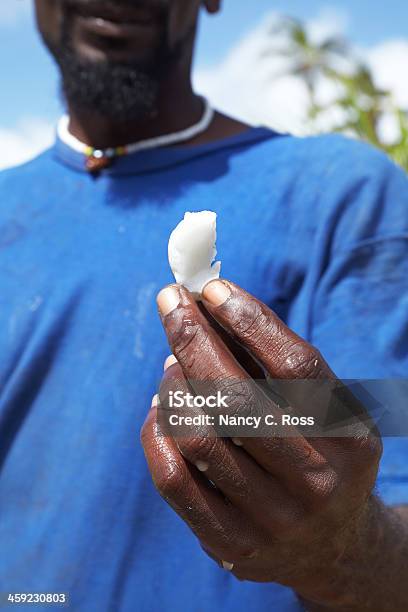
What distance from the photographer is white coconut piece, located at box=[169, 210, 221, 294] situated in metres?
1.06

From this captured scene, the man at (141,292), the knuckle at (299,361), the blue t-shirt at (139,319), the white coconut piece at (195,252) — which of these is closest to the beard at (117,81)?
the man at (141,292)

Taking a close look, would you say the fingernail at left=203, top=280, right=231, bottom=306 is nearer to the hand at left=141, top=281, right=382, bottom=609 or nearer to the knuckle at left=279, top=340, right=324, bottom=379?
the hand at left=141, top=281, right=382, bottom=609

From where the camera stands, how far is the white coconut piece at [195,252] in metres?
1.06

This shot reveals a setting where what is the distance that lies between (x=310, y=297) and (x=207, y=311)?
65cm

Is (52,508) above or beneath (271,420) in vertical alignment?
beneath

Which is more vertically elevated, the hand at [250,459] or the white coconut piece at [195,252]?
the white coconut piece at [195,252]

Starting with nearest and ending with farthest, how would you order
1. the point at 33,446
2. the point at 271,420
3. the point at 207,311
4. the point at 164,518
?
the point at 271,420 < the point at 207,311 < the point at 164,518 < the point at 33,446

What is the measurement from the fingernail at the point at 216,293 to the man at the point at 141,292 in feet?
1.26

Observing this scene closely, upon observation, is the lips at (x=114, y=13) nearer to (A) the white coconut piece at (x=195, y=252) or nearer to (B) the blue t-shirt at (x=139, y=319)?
(B) the blue t-shirt at (x=139, y=319)

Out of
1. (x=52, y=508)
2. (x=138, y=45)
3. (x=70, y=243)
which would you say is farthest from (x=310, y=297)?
(x=138, y=45)

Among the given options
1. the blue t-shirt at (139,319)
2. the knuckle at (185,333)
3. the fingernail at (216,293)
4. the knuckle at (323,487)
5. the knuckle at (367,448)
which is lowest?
the blue t-shirt at (139,319)

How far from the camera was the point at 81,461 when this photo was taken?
1.62 metres

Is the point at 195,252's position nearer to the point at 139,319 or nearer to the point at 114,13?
the point at 139,319

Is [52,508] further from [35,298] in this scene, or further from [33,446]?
[35,298]
